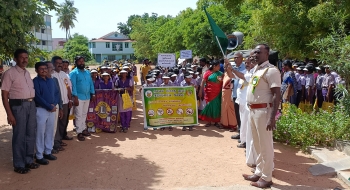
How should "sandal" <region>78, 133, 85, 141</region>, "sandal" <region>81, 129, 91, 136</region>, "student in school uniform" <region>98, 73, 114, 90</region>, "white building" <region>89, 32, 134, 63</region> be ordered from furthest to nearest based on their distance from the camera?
"white building" <region>89, 32, 134, 63</region>, "student in school uniform" <region>98, 73, 114, 90</region>, "sandal" <region>81, 129, 91, 136</region>, "sandal" <region>78, 133, 85, 141</region>

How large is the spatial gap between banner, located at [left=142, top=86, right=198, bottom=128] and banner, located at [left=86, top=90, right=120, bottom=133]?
832 mm

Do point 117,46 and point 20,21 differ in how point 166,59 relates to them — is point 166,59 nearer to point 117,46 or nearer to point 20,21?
point 20,21

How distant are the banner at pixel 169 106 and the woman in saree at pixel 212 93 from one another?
0.31 meters

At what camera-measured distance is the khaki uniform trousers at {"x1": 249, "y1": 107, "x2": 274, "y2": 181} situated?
15.2 ft

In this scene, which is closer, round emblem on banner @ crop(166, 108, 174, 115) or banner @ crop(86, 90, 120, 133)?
banner @ crop(86, 90, 120, 133)

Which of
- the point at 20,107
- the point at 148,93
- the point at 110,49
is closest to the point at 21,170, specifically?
the point at 20,107

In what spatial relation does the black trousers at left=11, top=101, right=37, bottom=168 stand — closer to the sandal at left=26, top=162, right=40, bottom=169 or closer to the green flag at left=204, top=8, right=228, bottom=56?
the sandal at left=26, top=162, right=40, bottom=169

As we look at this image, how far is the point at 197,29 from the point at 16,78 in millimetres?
19067

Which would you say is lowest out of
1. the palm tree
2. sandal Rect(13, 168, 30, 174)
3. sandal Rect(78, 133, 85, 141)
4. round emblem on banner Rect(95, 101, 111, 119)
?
sandal Rect(13, 168, 30, 174)

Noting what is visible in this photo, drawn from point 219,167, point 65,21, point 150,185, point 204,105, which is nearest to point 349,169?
point 219,167

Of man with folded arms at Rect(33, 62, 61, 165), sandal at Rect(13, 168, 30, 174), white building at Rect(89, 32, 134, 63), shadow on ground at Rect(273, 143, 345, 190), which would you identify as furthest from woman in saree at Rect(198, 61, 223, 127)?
white building at Rect(89, 32, 134, 63)

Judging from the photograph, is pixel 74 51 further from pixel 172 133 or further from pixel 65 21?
pixel 172 133

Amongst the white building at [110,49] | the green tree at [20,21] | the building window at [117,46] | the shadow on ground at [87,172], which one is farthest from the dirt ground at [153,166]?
the building window at [117,46]

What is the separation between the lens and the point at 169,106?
29.2 feet
